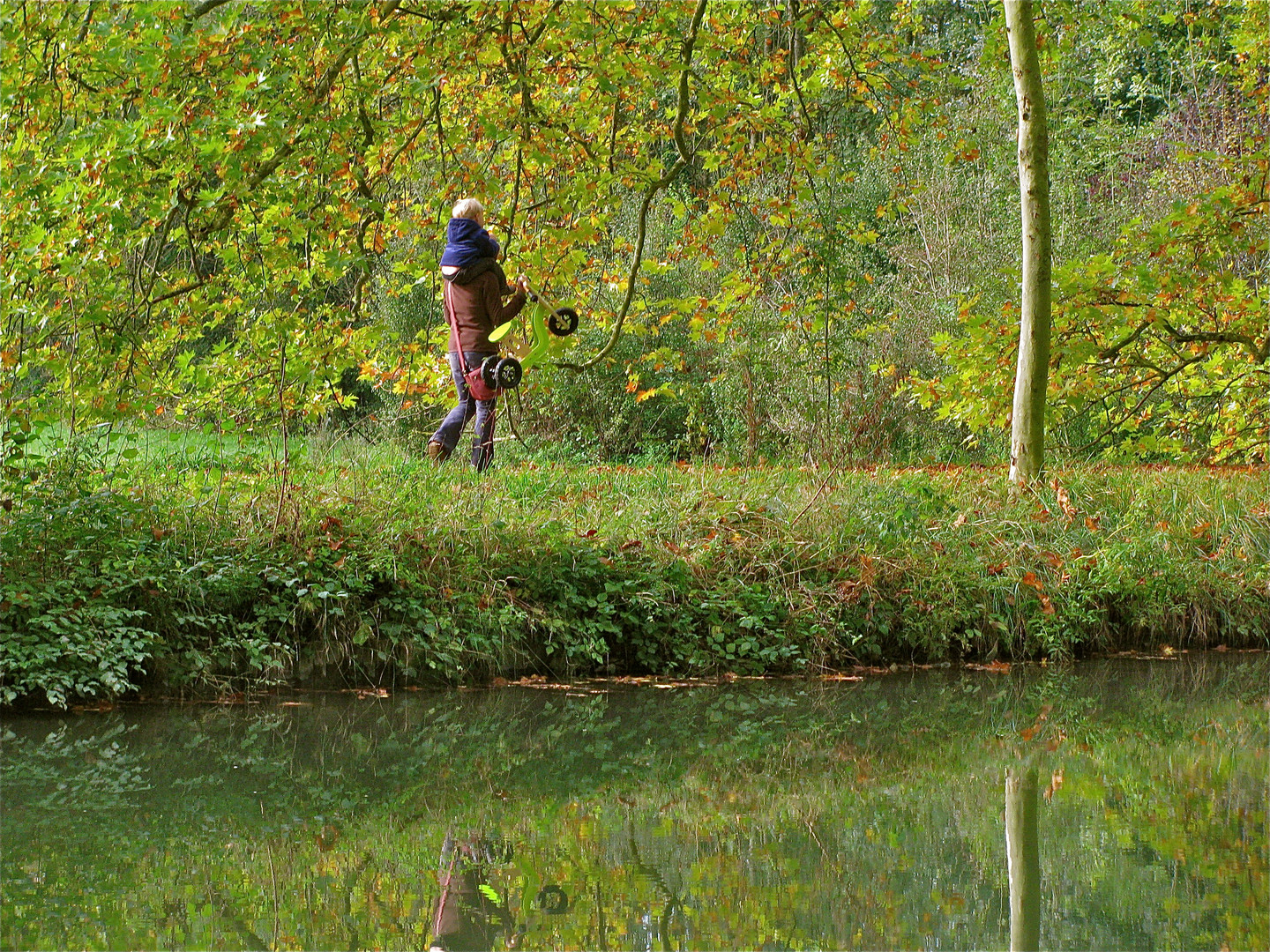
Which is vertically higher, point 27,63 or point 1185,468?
point 27,63

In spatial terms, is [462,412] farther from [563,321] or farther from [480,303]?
[563,321]

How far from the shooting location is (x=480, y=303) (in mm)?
8914

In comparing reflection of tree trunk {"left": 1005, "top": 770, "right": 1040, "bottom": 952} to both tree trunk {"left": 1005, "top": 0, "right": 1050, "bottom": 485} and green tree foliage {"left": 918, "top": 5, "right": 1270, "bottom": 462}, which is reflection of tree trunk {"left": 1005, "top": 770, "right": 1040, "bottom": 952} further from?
green tree foliage {"left": 918, "top": 5, "right": 1270, "bottom": 462}

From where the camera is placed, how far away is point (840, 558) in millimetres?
7719

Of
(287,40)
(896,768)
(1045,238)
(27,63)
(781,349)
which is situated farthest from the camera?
(781,349)

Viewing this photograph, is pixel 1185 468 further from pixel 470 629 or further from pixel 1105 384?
pixel 470 629

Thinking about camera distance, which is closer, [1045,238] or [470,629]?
[470,629]

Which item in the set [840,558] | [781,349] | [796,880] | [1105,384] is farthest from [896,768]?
[781,349]

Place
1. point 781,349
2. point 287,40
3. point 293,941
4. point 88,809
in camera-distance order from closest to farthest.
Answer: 1. point 293,941
2. point 88,809
3. point 287,40
4. point 781,349

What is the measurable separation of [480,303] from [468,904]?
5.95 meters

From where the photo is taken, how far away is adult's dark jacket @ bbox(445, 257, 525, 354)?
862 cm

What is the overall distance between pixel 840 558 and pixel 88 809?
4.59 m

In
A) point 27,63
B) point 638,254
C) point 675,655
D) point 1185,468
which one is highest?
point 27,63

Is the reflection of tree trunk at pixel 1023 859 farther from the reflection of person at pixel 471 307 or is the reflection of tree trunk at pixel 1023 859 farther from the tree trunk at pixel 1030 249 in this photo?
A: the tree trunk at pixel 1030 249
